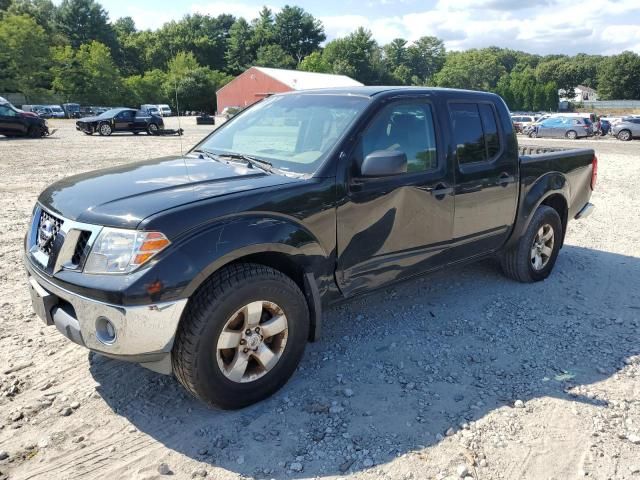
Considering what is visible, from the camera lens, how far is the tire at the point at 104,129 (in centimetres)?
2685

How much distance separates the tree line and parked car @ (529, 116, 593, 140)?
33351mm

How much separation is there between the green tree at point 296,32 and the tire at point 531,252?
10051cm

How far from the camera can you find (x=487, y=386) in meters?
3.46

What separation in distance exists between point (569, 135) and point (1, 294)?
108 ft

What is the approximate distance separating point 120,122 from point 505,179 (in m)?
26.3

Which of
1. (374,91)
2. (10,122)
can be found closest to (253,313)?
(374,91)

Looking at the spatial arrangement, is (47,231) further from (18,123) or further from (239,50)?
(239,50)

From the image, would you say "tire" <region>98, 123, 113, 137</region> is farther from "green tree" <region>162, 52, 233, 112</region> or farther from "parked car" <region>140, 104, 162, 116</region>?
"green tree" <region>162, 52, 233, 112</region>

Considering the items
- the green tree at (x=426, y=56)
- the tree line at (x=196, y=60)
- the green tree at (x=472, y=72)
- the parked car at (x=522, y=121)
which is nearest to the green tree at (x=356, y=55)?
the tree line at (x=196, y=60)

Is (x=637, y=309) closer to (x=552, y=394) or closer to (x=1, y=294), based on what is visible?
(x=552, y=394)

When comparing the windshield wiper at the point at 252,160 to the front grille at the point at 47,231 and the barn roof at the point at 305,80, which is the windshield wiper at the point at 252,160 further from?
the barn roof at the point at 305,80

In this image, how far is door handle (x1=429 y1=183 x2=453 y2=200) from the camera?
396 cm

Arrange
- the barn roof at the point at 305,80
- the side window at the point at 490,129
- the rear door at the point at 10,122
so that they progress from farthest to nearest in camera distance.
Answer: the barn roof at the point at 305,80 < the rear door at the point at 10,122 < the side window at the point at 490,129

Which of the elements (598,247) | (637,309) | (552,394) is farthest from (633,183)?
(552,394)
